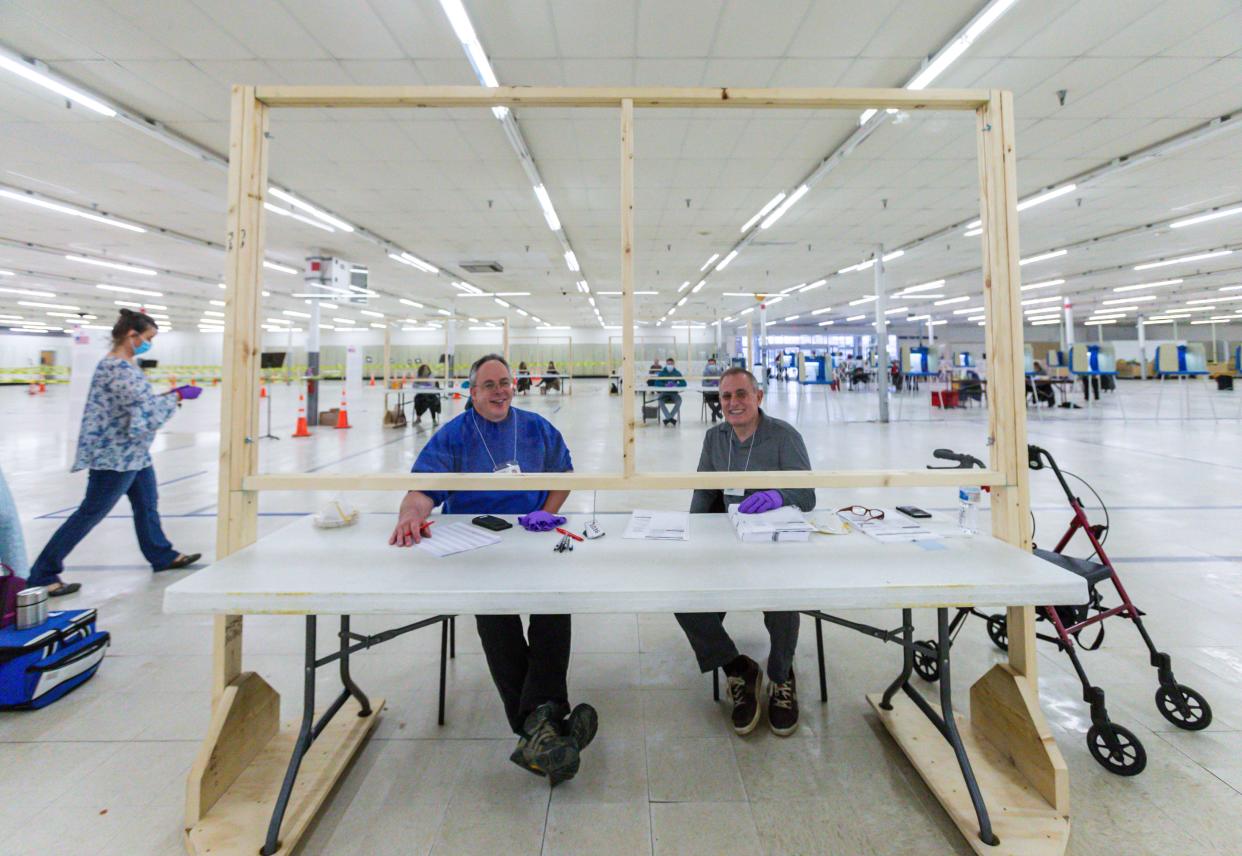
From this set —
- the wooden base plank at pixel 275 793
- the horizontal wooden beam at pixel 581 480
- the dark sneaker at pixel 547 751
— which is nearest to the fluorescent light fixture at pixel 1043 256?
the horizontal wooden beam at pixel 581 480

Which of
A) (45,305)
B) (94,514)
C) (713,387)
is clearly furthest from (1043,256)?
(45,305)

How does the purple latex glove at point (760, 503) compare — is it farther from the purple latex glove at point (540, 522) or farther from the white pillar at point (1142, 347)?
the white pillar at point (1142, 347)

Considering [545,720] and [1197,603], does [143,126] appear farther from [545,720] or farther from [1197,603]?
[1197,603]

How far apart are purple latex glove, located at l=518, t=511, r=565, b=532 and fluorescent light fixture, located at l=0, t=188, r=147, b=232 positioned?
10594mm

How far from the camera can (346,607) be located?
1090 mm

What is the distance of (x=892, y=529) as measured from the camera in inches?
60.9

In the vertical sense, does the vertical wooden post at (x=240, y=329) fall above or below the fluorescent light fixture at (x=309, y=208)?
below

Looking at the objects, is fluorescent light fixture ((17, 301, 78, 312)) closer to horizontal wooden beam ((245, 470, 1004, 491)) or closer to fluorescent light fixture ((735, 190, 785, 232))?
fluorescent light fixture ((735, 190, 785, 232))

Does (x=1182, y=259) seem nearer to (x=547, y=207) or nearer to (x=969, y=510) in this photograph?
(x=547, y=207)

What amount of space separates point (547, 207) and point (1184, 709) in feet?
27.9

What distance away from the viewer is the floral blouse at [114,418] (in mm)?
2586

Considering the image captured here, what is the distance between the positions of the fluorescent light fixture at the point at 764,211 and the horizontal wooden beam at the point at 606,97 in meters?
7.00

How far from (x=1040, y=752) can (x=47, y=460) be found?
8.87m

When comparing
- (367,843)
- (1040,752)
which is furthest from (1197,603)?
(367,843)
